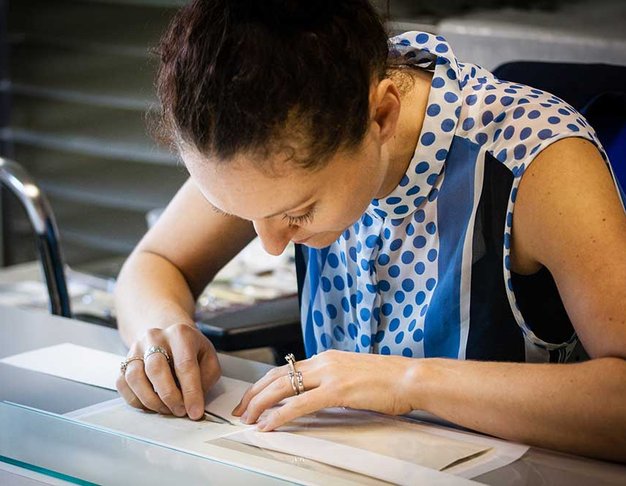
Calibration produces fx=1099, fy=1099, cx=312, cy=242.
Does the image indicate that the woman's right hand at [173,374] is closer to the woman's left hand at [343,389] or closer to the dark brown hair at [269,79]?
the woman's left hand at [343,389]

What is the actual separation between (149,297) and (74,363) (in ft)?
0.66

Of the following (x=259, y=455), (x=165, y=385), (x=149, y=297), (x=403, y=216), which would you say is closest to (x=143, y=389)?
(x=165, y=385)

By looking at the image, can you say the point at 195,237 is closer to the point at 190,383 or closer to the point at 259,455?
the point at 190,383

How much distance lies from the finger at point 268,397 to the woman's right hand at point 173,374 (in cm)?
6

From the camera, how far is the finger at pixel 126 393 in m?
1.29

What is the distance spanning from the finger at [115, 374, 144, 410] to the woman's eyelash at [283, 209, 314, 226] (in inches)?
10.9

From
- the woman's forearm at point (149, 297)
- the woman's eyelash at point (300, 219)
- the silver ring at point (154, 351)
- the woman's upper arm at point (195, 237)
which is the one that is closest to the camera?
the woman's eyelash at point (300, 219)

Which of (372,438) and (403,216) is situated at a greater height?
(403,216)

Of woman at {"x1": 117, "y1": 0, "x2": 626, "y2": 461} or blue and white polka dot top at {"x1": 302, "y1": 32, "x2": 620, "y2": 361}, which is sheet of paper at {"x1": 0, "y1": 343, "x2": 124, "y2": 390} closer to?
woman at {"x1": 117, "y1": 0, "x2": 626, "y2": 461}

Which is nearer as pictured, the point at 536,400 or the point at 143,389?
the point at 536,400

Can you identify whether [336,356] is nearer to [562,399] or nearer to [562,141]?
[562,399]

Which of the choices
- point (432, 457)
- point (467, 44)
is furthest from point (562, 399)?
point (467, 44)

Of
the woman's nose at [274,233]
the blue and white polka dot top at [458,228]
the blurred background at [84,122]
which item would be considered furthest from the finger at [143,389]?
the blurred background at [84,122]

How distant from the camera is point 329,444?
1145mm
